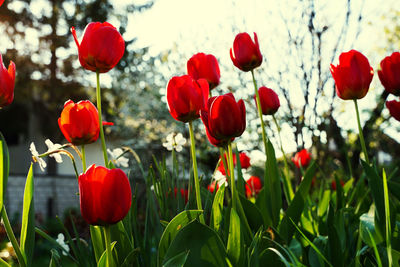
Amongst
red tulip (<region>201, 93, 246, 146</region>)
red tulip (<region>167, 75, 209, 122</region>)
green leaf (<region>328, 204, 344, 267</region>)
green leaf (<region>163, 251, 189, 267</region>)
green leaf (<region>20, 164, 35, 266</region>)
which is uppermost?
red tulip (<region>167, 75, 209, 122</region>)

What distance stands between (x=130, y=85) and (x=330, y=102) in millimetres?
6151

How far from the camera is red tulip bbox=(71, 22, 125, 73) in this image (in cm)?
97

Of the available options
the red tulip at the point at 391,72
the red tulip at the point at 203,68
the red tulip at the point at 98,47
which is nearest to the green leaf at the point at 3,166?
the red tulip at the point at 98,47

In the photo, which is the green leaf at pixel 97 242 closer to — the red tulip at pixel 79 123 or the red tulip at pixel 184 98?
the red tulip at pixel 79 123

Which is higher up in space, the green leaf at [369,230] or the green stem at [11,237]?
the green stem at [11,237]

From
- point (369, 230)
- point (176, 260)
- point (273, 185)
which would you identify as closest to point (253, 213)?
point (273, 185)

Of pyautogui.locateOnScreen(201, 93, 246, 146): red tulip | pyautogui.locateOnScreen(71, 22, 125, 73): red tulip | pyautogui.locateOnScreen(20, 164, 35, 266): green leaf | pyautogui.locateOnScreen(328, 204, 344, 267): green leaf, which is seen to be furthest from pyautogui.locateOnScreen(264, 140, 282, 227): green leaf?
pyautogui.locateOnScreen(20, 164, 35, 266): green leaf

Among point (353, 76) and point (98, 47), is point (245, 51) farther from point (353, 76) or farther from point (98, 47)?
point (98, 47)

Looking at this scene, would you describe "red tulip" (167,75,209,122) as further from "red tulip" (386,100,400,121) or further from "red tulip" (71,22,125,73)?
"red tulip" (386,100,400,121)

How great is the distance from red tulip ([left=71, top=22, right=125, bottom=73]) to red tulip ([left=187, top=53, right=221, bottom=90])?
40cm

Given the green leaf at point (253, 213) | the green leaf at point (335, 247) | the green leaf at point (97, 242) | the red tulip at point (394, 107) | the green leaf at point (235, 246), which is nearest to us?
the green leaf at point (235, 246)

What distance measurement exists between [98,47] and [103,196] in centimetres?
39

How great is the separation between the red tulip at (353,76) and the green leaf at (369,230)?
36 centimetres

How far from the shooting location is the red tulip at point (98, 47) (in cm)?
97
